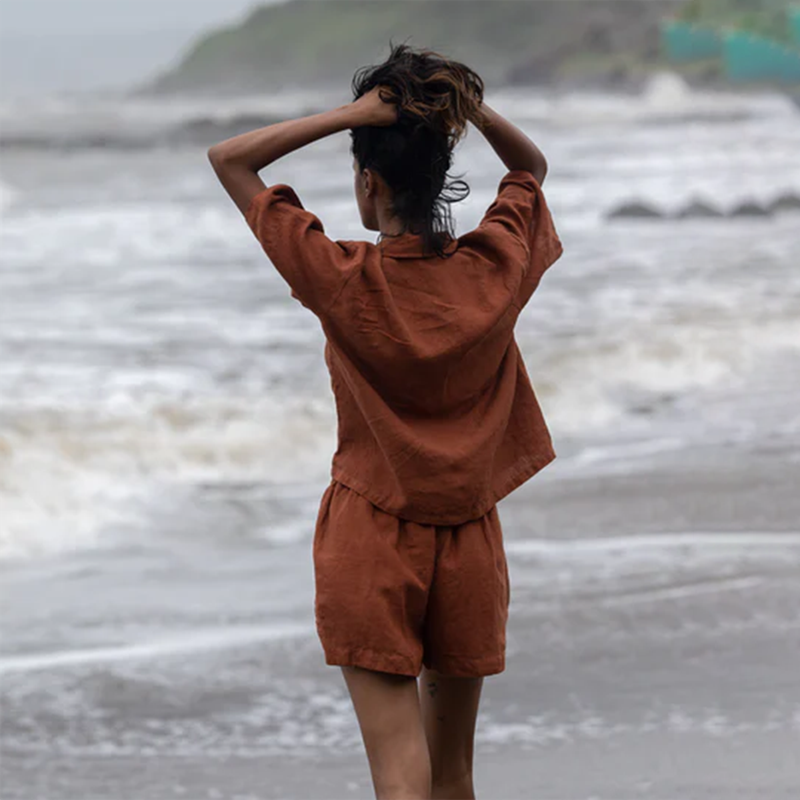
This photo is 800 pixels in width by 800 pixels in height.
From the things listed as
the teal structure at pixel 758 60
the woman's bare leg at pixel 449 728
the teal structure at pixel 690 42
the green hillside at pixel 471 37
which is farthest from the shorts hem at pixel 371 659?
the teal structure at pixel 690 42

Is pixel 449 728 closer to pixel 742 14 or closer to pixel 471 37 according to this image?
pixel 742 14

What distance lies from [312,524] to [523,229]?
392 centimetres

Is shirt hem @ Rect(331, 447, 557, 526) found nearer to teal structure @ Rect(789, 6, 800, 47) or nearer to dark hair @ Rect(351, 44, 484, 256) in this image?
dark hair @ Rect(351, 44, 484, 256)

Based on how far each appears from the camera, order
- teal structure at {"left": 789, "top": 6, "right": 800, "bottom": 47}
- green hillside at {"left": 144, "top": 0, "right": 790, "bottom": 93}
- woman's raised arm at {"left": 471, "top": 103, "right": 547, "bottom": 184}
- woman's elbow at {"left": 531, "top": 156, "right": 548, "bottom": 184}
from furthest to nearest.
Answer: green hillside at {"left": 144, "top": 0, "right": 790, "bottom": 93}, teal structure at {"left": 789, "top": 6, "right": 800, "bottom": 47}, woman's elbow at {"left": 531, "top": 156, "right": 548, "bottom": 184}, woman's raised arm at {"left": 471, "top": 103, "right": 547, "bottom": 184}

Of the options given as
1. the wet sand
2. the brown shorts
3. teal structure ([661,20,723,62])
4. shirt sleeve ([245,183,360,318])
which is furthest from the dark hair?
teal structure ([661,20,723,62])

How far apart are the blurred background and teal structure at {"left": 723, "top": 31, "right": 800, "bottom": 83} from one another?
63.8 metres

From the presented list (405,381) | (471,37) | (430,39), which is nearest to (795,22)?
(430,39)

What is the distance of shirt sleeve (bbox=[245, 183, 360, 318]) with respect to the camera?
7.77 ft

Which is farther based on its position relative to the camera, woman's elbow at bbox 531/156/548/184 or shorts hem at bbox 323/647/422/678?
woman's elbow at bbox 531/156/548/184

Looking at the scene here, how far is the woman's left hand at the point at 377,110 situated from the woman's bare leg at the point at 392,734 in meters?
0.84

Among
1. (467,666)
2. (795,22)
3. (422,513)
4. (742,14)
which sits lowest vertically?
(467,666)

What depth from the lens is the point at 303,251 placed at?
2369mm

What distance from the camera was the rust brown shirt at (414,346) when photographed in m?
2.39

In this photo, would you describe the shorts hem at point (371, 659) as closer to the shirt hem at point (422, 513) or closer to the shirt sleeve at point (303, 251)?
the shirt hem at point (422, 513)
